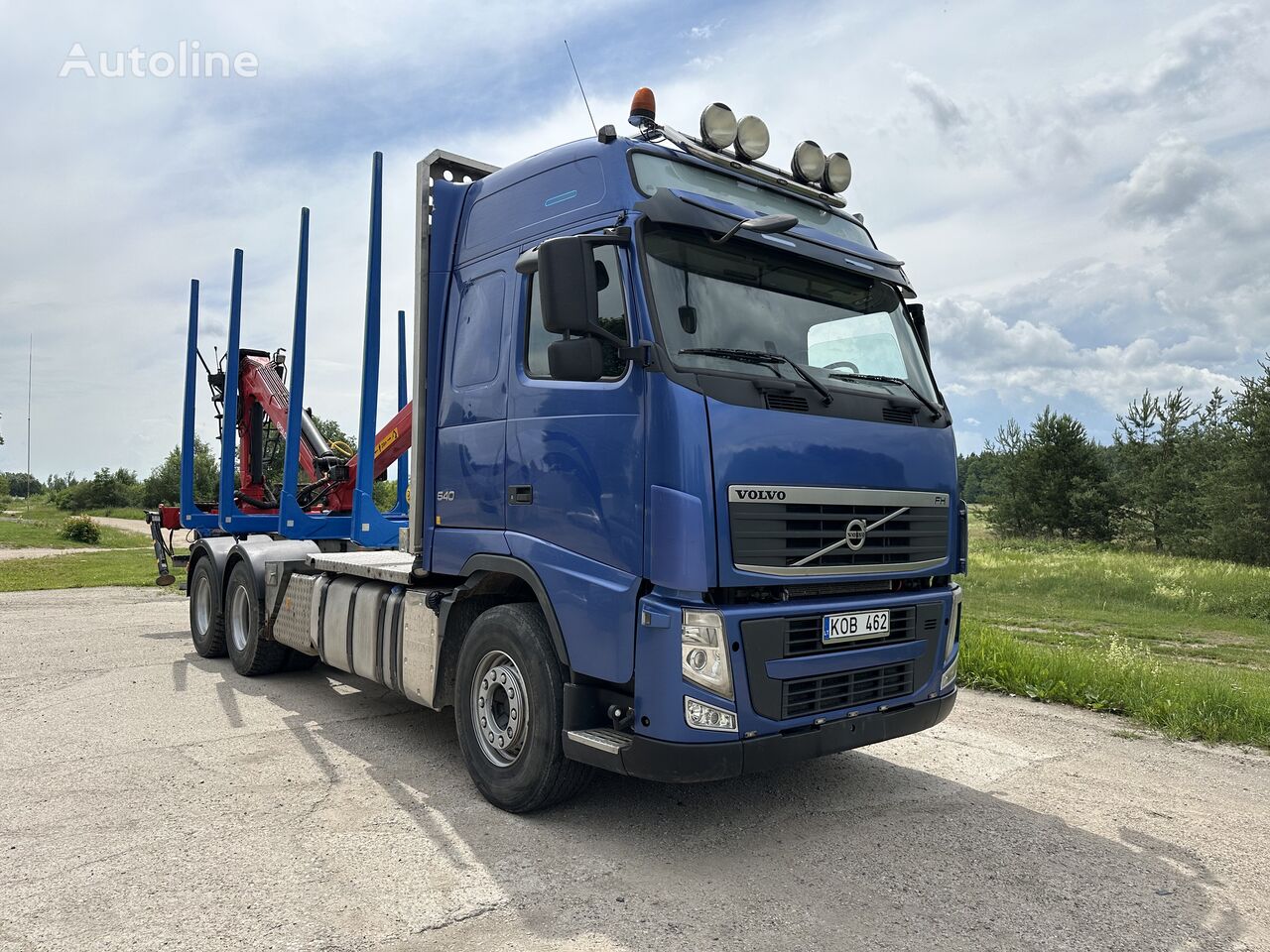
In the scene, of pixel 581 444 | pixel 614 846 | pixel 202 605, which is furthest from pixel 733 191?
pixel 202 605

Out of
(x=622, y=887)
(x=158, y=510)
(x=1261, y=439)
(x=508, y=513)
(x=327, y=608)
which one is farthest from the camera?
(x=1261, y=439)

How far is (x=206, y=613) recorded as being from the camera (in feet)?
30.2

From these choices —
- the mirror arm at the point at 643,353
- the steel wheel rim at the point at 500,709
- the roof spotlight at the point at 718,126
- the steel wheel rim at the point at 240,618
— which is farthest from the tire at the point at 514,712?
the steel wheel rim at the point at 240,618

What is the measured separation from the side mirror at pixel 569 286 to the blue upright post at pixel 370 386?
3061mm

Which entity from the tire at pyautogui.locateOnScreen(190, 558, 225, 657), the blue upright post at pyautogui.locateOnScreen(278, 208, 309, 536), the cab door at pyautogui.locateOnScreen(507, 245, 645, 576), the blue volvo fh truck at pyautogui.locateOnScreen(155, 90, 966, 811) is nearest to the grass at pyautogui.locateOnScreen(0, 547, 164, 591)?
the tire at pyautogui.locateOnScreen(190, 558, 225, 657)

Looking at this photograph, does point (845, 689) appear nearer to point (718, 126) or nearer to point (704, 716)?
point (704, 716)

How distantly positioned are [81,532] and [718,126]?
3868 centimetres

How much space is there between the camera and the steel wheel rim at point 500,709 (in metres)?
4.70

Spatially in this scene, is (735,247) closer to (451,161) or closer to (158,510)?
(451,161)

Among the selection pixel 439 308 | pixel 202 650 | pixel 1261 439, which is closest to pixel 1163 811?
pixel 439 308

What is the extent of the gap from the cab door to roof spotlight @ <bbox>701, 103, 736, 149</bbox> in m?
1.20

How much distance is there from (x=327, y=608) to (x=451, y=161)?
3340 millimetres

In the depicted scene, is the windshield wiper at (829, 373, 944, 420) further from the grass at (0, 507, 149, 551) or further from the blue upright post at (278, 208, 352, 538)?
the grass at (0, 507, 149, 551)

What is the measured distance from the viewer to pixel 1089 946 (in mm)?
3398
